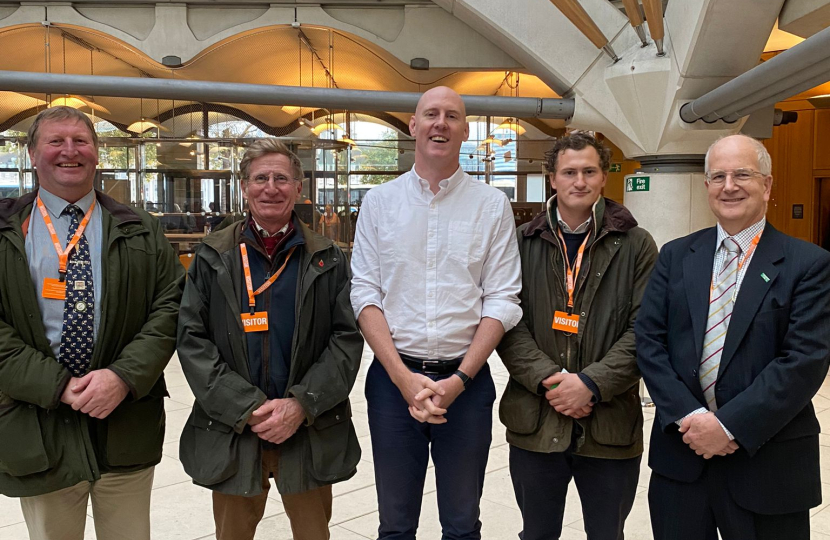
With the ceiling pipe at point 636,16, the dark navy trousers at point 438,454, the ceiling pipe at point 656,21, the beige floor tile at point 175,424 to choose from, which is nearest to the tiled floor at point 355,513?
the beige floor tile at point 175,424

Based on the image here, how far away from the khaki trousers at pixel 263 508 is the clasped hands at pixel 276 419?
0.51ft

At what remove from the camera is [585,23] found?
669cm

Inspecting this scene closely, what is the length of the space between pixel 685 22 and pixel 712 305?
14.6ft

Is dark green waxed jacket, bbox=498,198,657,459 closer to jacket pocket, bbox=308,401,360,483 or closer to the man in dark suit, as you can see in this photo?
the man in dark suit

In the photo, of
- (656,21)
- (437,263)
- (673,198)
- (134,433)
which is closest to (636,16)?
(656,21)

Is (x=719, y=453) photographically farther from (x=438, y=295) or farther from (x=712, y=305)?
(x=438, y=295)

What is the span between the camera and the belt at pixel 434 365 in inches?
105

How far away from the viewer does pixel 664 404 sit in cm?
239

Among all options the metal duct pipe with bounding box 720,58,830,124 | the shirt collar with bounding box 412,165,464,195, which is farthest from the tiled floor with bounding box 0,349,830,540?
the metal duct pipe with bounding box 720,58,830,124

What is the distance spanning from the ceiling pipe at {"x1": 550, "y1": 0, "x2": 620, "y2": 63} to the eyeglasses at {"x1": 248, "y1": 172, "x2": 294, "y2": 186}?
426cm

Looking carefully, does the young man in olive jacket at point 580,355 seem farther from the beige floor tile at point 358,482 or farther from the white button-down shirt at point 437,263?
the beige floor tile at point 358,482

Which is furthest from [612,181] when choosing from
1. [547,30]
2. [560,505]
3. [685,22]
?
[560,505]

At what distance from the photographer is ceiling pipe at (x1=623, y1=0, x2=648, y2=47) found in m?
5.91

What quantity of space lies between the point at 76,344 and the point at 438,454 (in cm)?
138
